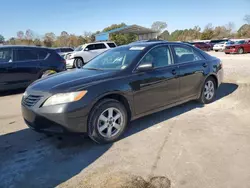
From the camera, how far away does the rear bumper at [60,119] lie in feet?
10.8

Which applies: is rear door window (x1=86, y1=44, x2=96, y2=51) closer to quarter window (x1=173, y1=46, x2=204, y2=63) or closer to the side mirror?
quarter window (x1=173, y1=46, x2=204, y2=63)

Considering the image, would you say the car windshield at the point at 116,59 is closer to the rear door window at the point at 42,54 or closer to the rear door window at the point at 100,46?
the rear door window at the point at 42,54

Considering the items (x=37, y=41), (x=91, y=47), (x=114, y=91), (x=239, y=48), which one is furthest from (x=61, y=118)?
(x=37, y=41)

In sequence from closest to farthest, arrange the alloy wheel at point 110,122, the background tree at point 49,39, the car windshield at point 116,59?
the alloy wheel at point 110,122 < the car windshield at point 116,59 < the background tree at point 49,39

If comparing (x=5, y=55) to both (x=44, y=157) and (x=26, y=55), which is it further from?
(x=44, y=157)

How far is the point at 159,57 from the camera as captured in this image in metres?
4.50

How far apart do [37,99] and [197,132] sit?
2.70m

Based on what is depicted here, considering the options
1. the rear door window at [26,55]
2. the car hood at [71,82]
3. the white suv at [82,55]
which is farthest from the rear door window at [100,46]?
the car hood at [71,82]

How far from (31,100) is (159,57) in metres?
2.45

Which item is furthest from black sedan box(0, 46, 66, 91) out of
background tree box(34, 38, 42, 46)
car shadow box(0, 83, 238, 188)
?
background tree box(34, 38, 42, 46)

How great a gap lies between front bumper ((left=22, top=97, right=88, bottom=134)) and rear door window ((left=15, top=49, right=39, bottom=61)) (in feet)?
16.3

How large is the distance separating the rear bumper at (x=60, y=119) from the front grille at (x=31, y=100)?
12 cm

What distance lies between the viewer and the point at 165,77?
4410 millimetres

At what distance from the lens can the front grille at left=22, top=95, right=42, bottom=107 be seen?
3.52 meters
